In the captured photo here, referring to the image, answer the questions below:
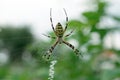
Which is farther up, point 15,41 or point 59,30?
point 15,41

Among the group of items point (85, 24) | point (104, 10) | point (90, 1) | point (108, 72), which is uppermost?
point (90, 1)

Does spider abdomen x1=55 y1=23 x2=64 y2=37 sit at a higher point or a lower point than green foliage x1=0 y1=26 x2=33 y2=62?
lower

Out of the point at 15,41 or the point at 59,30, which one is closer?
the point at 59,30

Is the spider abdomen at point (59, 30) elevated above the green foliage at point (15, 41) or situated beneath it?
situated beneath

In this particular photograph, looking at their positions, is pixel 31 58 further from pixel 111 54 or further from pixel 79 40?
pixel 111 54

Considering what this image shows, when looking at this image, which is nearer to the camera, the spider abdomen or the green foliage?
the spider abdomen

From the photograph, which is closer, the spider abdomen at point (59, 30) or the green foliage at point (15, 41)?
the spider abdomen at point (59, 30)

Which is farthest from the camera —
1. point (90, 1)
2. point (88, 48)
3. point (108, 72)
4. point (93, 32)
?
point (90, 1)

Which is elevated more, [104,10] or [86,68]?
[104,10]

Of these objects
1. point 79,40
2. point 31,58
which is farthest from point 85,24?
point 31,58

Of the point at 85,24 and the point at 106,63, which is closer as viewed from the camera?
the point at 85,24

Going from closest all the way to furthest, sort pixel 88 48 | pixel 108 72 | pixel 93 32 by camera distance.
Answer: pixel 108 72
pixel 93 32
pixel 88 48
